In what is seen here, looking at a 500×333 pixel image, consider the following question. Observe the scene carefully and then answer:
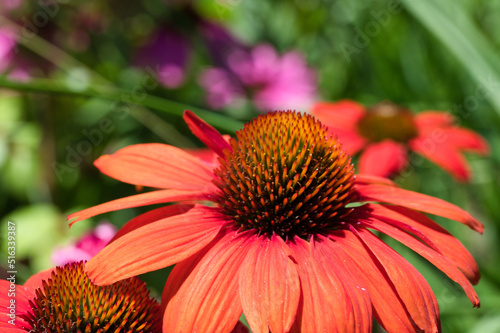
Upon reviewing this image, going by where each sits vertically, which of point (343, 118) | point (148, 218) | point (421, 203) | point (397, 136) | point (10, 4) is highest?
point (10, 4)

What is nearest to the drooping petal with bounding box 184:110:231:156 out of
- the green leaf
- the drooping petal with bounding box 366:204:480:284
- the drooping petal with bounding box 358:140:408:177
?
the drooping petal with bounding box 366:204:480:284

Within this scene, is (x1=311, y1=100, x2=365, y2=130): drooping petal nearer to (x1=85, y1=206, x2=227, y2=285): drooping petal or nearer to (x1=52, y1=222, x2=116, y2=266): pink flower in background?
(x1=52, y1=222, x2=116, y2=266): pink flower in background

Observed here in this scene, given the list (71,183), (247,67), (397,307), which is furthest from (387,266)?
(247,67)

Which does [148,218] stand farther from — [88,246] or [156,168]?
[88,246]

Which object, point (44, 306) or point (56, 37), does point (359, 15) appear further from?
point (44, 306)

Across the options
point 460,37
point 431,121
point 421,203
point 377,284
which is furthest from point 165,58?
point 377,284

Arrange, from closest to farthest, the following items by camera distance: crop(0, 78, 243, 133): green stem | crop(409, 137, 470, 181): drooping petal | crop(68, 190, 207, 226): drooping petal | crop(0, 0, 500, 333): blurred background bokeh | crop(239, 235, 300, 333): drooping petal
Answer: crop(239, 235, 300, 333): drooping petal → crop(68, 190, 207, 226): drooping petal → crop(0, 78, 243, 133): green stem → crop(0, 0, 500, 333): blurred background bokeh → crop(409, 137, 470, 181): drooping petal
